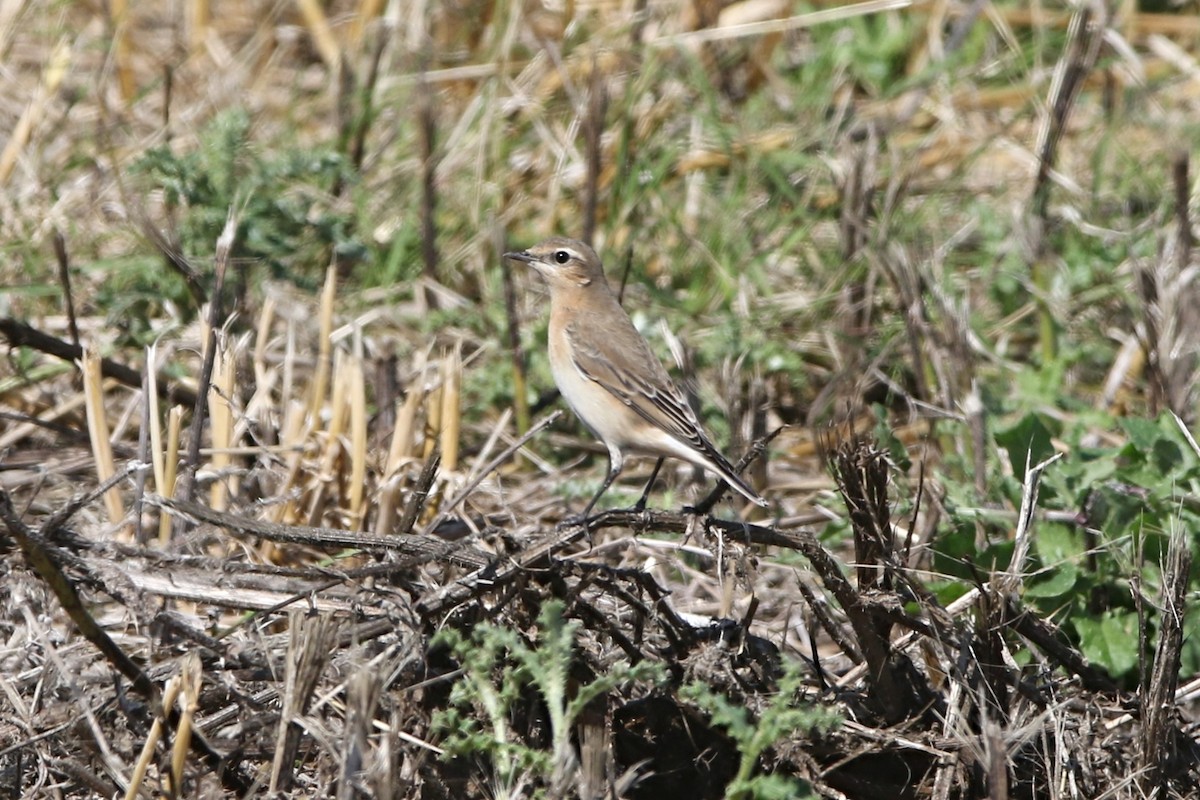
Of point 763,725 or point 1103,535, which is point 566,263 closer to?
point 1103,535

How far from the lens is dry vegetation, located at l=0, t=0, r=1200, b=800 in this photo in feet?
12.7

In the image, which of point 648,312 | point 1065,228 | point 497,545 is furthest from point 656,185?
point 497,545

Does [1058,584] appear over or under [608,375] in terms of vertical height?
under

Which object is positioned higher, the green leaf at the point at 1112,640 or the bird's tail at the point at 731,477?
the bird's tail at the point at 731,477

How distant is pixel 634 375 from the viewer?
5.64 metres

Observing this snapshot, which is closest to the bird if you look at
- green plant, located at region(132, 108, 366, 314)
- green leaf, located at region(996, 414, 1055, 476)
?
green leaf, located at region(996, 414, 1055, 476)

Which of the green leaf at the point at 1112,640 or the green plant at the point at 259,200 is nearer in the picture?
the green leaf at the point at 1112,640

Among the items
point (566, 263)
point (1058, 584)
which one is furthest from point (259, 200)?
point (1058, 584)

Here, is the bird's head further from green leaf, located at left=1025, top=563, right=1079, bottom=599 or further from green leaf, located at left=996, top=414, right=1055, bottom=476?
green leaf, located at left=1025, top=563, right=1079, bottom=599

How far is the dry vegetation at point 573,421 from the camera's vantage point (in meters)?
3.86

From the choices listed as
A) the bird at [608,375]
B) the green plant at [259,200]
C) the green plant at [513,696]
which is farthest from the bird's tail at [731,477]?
the green plant at [259,200]

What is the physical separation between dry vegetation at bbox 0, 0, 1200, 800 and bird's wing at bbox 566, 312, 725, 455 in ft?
1.29

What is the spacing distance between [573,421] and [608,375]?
104 cm

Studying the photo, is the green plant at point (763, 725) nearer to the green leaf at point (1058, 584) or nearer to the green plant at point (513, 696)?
the green plant at point (513, 696)
